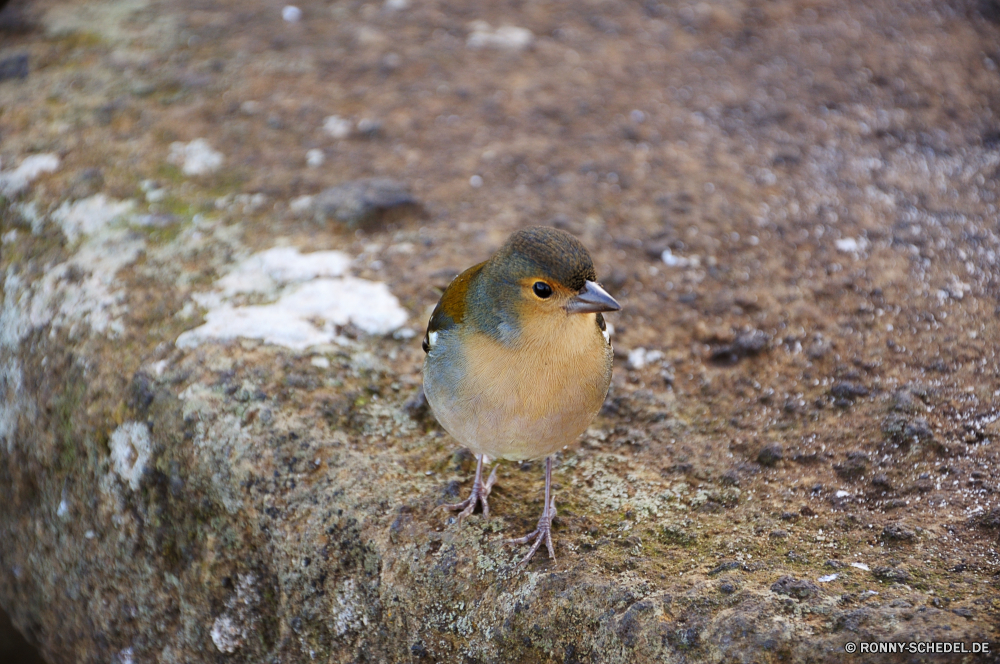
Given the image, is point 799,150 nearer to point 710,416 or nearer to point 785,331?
point 785,331

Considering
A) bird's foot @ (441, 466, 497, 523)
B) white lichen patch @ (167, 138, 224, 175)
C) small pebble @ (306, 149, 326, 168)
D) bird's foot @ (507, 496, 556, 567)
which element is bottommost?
small pebble @ (306, 149, 326, 168)

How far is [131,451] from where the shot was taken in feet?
12.0

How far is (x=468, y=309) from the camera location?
3254mm

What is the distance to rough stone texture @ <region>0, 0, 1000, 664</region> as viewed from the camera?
3025 millimetres

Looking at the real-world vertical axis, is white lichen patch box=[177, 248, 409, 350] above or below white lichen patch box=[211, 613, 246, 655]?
above

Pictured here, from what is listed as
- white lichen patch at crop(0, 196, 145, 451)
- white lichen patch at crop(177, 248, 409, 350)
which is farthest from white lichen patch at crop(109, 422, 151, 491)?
white lichen patch at crop(0, 196, 145, 451)

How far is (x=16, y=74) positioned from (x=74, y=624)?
391 centimetres

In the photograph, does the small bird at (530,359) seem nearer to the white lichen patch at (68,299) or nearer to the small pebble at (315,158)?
the white lichen patch at (68,299)

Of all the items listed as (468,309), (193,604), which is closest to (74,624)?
(193,604)

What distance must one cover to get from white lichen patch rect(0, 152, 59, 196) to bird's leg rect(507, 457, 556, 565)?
3.59m

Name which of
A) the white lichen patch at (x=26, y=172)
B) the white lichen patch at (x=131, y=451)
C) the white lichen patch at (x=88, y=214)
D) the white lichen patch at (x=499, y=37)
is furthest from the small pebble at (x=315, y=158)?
the white lichen patch at (x=131, y=451)

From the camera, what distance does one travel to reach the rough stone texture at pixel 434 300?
3025 mm

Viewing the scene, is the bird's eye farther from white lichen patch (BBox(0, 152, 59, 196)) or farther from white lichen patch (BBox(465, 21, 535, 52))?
white lichen patch (BBox(465, 21, 535, 52))

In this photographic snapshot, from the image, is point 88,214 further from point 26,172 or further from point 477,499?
point 477,499
